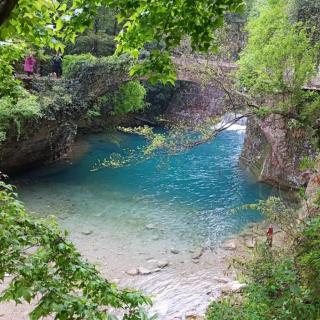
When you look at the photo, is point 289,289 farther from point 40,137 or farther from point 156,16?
point 40,137

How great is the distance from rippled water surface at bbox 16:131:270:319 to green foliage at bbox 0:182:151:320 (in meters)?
4.85

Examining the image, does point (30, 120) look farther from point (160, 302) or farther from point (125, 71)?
point (160, 302)

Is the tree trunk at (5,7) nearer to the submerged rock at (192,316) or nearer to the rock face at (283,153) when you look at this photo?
the submerged rock at (192,316)

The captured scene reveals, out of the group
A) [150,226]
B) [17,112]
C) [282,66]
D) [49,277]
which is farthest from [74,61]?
[49,277]

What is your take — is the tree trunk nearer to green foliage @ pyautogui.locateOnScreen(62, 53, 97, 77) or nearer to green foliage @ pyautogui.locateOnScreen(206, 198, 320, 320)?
green foliage @ pyautogui.locateOnScreen(206, 198, 320, 320)

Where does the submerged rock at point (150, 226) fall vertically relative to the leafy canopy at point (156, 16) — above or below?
below

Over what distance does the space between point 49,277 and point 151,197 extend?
10453 millimetres

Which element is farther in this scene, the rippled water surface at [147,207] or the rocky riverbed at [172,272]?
the rippled water surface at [147,207]

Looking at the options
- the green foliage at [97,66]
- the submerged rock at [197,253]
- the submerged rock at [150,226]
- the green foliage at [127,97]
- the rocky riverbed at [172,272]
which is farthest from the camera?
the green foliage at [127,97]

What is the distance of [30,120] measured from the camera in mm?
13203

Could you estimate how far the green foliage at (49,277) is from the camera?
2283 mm

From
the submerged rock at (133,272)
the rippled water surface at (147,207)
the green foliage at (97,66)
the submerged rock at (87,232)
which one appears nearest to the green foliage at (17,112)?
the rippled water surface at (147,207)

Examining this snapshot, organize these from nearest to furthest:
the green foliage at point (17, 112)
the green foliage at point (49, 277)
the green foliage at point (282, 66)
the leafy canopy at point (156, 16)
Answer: the green foliage at point (49, 277)
the leafy canopy at point (156, 16)
the green foliage at point (282, 66)
the green foliage at point (17, 112)

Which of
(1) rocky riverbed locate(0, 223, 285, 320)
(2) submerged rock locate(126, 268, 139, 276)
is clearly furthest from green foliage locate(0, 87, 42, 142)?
(2) submerged rock locate(126, 268, 139, 276)
